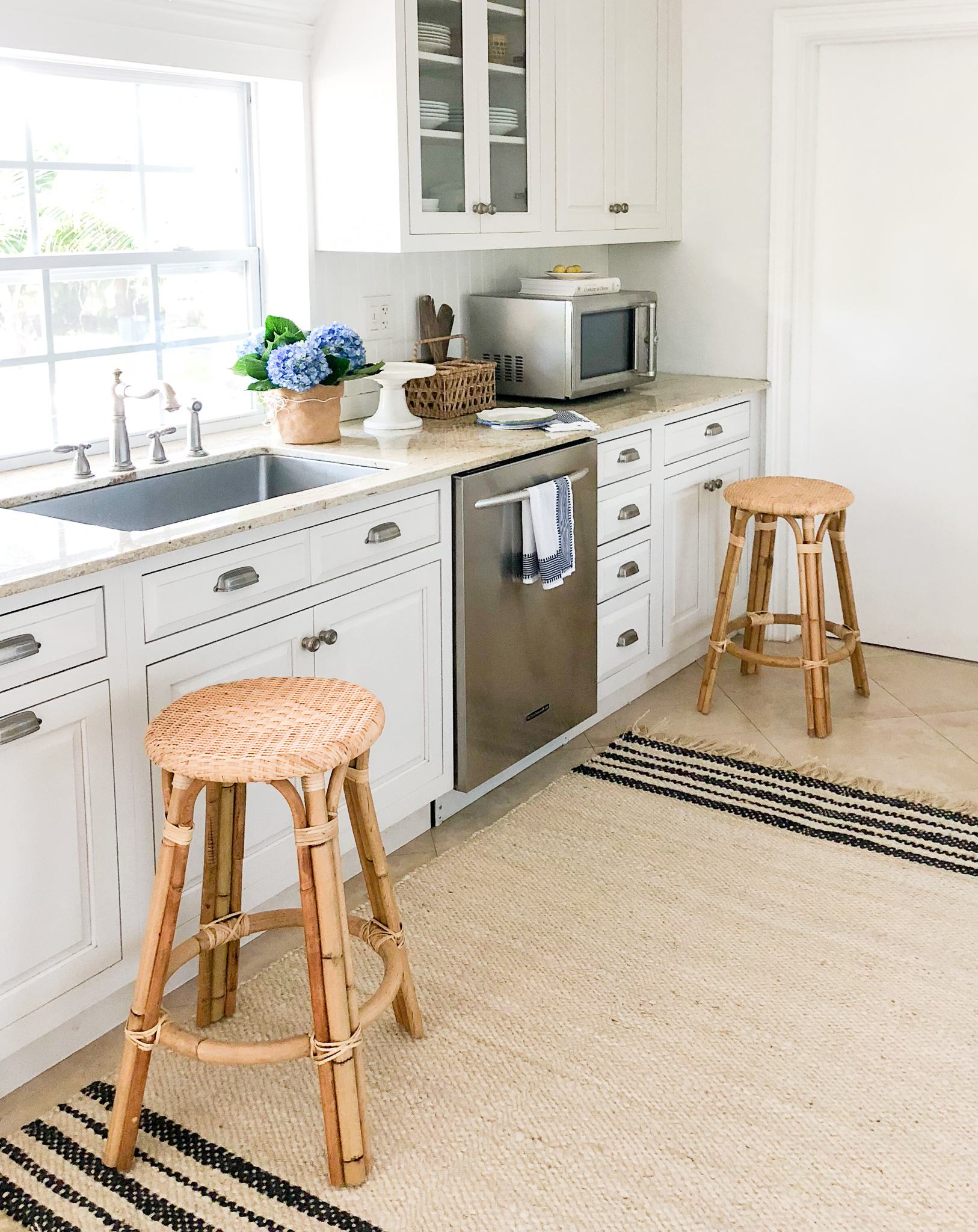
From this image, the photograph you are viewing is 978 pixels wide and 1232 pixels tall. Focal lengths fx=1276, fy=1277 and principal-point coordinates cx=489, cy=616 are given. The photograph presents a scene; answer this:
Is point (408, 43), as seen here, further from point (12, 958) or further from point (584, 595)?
point (12, 958)

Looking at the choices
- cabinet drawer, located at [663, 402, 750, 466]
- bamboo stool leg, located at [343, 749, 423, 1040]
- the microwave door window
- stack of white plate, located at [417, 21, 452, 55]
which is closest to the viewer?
bamboo stool leg, located at [343, 749, 423, 1040]

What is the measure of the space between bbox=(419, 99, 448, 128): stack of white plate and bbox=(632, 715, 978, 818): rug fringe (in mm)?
1741

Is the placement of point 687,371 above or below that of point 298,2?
below

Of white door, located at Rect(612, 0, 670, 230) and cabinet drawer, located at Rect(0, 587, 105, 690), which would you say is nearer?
cabinet drawer, located at Rect(0, 587, 105, 690)

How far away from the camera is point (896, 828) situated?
3.10 meters

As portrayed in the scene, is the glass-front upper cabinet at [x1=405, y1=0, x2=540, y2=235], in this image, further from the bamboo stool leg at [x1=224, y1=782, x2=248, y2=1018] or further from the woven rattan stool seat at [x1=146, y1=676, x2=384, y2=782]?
the bamboo stool leg at [x1=224, y1=782, x2=248, y2=1018]

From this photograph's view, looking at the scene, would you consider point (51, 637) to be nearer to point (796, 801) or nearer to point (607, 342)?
point (796, 801)

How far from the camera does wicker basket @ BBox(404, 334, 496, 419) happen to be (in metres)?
3.47

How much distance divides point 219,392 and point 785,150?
6.69 feet

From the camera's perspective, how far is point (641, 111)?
158 inches

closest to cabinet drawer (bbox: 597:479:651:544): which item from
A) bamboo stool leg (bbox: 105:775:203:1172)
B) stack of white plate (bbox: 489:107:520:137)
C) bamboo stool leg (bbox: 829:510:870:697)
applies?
bamboo stool leg (bbox: 829:510:870:697)

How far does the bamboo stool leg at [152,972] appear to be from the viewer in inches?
74.9

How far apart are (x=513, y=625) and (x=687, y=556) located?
1.09m

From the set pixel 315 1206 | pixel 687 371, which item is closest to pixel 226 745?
pixel 315 1206
